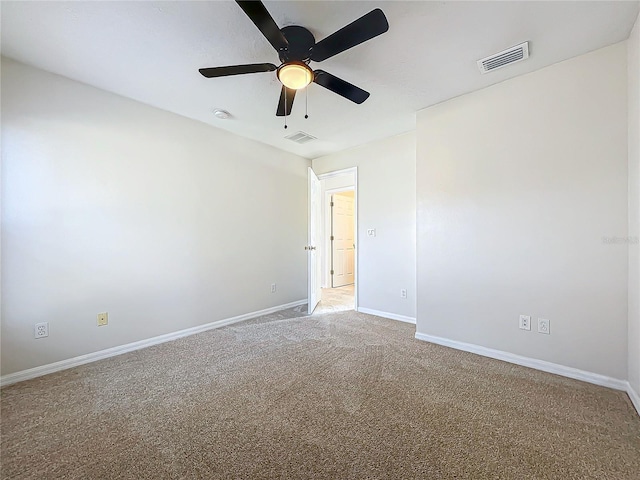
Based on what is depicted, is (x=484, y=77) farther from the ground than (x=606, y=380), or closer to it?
farther from the ground

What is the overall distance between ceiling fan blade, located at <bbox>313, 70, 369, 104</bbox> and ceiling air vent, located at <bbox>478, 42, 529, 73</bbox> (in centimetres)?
104

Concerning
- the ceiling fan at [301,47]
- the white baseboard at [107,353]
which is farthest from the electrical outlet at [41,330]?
the ceiling fan at [301,47]

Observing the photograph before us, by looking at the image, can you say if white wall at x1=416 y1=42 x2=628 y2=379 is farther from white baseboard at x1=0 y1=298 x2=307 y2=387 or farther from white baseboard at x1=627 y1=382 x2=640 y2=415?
white baseboard at x1=0 y1=298 x2=307 y2=387

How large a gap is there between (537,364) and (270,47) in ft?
10.8

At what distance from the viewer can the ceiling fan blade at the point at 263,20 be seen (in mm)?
1323

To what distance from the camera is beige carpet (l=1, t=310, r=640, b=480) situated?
1337 mm

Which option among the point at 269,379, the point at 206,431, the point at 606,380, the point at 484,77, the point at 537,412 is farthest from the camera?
the point at 484,77

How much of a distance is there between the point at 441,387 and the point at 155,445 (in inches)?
73.2

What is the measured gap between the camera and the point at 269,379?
7.11 feet

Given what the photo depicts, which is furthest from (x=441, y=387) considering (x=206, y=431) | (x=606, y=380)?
(x=206, y=431)

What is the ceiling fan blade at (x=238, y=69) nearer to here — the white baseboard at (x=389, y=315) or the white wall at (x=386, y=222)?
the white wall at (x=386, y=222)

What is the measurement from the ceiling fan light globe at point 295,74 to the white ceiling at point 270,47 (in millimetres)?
291

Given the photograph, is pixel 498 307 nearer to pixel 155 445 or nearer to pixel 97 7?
pixel 155 445

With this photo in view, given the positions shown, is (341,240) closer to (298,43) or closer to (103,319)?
(103,319)
